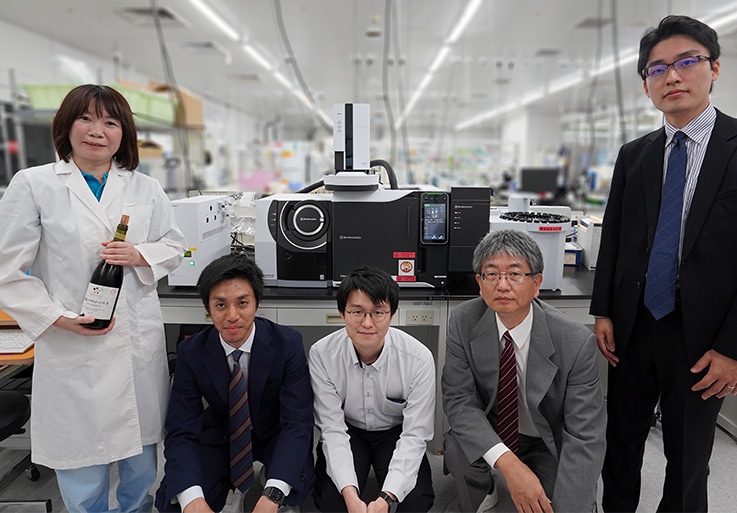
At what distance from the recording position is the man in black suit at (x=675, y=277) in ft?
4.36

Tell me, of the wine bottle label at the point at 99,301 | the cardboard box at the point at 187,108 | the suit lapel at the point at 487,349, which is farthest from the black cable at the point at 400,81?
the wine bottle label at the point at 99,301

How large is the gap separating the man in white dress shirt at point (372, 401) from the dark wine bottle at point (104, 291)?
63cm

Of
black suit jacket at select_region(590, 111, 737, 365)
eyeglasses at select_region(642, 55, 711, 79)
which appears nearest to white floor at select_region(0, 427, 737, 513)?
black suit jacket at select_region(590, 111, 737, 365)

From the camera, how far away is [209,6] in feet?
16.3

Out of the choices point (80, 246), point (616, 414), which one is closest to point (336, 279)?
point (80, 246)

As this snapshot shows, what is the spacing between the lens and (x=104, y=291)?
133 centimetres

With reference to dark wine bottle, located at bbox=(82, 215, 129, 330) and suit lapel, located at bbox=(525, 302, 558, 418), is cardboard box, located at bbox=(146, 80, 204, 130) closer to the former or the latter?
dark wine bottle, located at bbox=(82, 215, 129, 330)

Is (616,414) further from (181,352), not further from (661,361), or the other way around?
(181,352)

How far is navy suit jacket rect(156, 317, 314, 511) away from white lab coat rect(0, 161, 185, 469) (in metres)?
0.10

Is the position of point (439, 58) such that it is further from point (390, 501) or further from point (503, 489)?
point (390, 501)

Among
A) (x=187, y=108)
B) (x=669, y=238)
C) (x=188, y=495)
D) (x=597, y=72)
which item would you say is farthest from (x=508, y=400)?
(x=597, y=72)

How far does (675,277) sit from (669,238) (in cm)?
11

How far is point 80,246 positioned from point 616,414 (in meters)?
1.72

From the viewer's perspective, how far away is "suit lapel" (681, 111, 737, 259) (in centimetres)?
132
